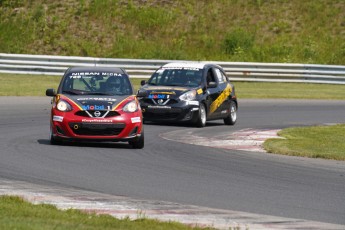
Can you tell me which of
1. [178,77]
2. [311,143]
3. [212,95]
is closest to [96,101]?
[311,143]

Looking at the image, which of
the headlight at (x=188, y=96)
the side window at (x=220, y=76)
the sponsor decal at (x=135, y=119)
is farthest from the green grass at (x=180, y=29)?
the sponsor decal at (x=135, y=119)

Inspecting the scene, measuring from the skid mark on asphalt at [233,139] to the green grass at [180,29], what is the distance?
69.4 ft

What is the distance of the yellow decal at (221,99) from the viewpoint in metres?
24.2

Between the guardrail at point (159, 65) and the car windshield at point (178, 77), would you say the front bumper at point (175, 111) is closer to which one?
the car windshield at point (178, 77)

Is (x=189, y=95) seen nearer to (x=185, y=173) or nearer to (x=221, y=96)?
(x=221, y=96)

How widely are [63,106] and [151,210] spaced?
23.5 ft

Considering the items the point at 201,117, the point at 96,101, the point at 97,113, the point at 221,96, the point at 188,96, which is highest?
the point at 96,101

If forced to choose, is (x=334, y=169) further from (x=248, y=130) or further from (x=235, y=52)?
(x=235, y=52)

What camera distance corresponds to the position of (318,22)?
46.1 metres

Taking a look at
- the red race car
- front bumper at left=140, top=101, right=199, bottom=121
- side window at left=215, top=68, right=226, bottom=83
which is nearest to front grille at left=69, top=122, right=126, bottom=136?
the red race car

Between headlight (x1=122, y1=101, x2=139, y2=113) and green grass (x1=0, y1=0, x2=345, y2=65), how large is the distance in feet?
81.4

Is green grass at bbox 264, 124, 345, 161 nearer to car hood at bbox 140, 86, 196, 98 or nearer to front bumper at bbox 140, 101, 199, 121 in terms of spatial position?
front bumper at bbox 140, 101, 199, 121

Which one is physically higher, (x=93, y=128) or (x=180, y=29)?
(x=93, y=128)

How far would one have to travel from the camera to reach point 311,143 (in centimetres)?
1955
